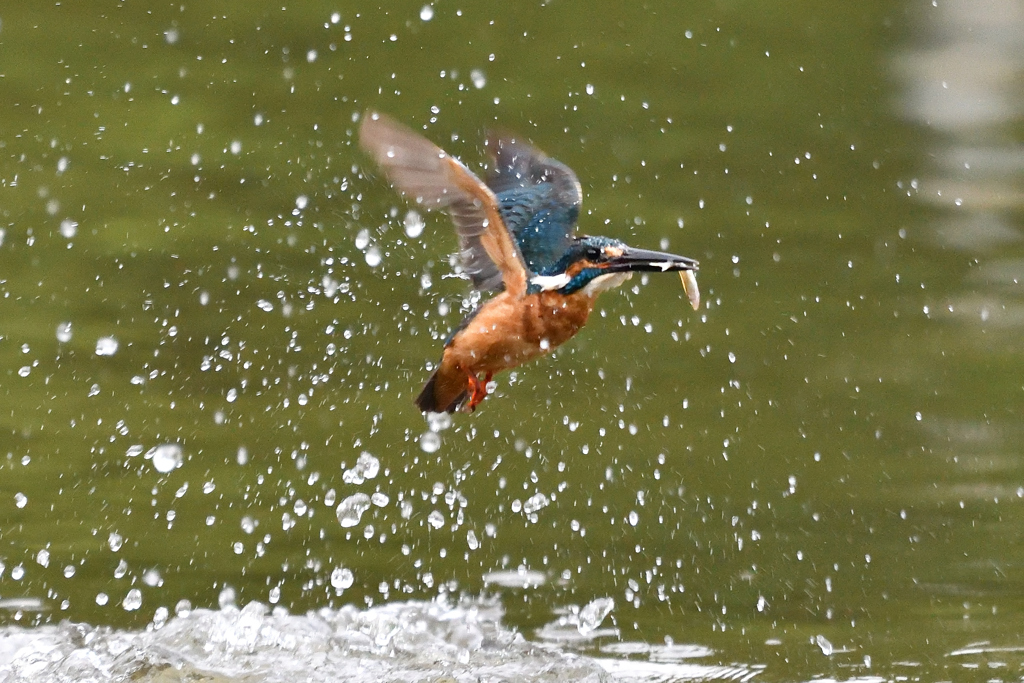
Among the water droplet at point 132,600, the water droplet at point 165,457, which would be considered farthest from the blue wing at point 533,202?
the water droplet at point 165,457

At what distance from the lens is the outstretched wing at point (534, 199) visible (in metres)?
3.45

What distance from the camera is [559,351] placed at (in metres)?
5.27

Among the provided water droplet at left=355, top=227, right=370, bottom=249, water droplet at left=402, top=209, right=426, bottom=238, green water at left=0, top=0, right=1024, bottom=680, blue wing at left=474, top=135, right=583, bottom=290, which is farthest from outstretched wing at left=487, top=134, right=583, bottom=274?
water droplet at left=355, top=227, right=370, bottom=249

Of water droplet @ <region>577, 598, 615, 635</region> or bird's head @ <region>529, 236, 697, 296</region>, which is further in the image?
water droplet @ <region>577, 598, 615, 635</region>

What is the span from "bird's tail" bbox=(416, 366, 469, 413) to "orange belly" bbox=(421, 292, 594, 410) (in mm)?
35

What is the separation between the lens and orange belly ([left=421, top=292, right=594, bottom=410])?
10.5ft

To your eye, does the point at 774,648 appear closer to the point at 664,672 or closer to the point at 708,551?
the point at 664,672

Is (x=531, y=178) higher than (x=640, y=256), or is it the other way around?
(x=531, y=178)

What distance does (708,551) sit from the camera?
424 cm

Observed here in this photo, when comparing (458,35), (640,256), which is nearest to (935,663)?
Result: (640,256)

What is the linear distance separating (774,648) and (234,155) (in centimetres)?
310

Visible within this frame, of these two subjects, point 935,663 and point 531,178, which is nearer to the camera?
point 935,663

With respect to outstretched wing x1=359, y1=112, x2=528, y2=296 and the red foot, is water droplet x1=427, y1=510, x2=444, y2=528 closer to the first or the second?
the red foot

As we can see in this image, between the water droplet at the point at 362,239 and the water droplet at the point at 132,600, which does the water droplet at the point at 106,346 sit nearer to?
the water droplet at the point at 362,239
